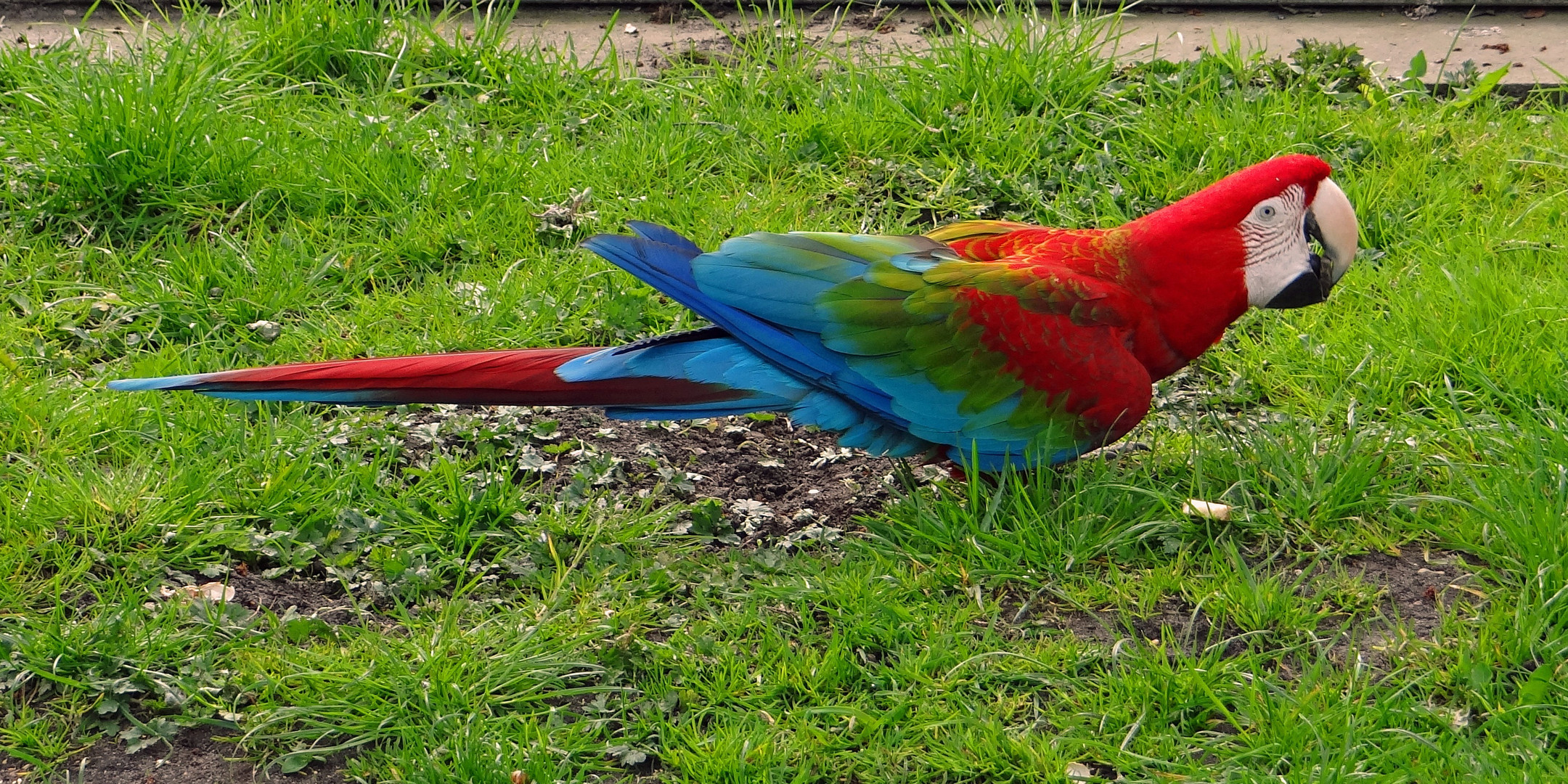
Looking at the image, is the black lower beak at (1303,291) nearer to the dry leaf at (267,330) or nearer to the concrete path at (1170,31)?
the concrete path at (1170,31)

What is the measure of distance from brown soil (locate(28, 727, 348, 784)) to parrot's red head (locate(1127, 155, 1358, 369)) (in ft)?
5.53

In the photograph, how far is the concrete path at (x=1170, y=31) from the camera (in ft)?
12.9

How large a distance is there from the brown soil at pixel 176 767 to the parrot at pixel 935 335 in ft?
2.03

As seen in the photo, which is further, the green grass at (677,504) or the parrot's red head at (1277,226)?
the parrot's red head at (1277,226)

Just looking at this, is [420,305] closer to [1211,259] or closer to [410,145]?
[410,145]

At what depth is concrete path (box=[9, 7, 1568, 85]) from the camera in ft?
12.9

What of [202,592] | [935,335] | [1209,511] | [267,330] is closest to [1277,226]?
[1209,511]

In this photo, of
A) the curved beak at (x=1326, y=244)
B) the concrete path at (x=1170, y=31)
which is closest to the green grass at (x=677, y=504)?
the concrete path at (x=1170, y=31)

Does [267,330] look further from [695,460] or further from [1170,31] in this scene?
[1170,31]

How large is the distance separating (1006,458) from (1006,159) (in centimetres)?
134

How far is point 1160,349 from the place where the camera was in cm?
250

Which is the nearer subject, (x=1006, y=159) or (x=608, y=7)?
(x=1006, y=159)

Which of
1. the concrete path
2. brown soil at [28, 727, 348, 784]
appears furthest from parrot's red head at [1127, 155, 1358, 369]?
brown soil at [28, 727, 348, 784]

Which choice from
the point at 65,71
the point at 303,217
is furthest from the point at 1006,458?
the point at 65,71
